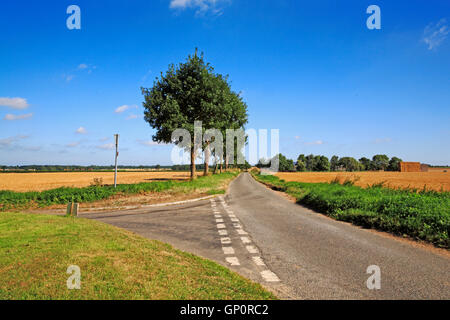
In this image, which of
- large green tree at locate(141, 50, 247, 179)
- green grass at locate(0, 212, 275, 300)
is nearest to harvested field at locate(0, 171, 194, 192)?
large green tree at locate(141, 50, 247, 179)

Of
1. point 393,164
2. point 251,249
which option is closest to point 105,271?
point 251,249

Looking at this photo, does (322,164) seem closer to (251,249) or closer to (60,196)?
(60,196)

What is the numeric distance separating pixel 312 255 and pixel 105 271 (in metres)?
4.23

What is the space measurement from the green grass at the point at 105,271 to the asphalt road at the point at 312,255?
84 centimetres

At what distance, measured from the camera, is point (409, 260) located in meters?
5.16

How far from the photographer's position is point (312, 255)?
5539 millimetres

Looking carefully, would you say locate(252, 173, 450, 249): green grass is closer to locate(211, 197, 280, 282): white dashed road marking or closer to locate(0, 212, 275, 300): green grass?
locate(211, 197, 280, 282): white dashed road marking

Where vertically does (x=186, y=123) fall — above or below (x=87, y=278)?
above

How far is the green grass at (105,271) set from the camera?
9.59ft
